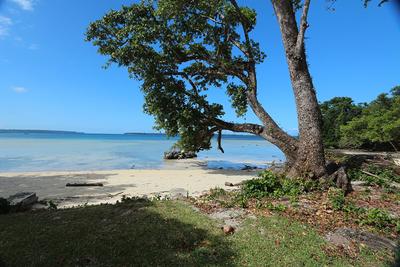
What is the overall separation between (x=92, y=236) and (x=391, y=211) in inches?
256

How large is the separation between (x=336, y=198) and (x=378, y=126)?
3189 centimetres

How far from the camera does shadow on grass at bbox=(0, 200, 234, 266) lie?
15.0 feet

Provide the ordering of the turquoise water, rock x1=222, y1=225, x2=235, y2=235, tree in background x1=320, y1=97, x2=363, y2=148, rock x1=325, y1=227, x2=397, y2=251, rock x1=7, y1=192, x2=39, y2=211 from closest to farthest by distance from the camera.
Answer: rock x1=325, y1=227, x2=397, y2=251
rock x1=222, y1=225, x2=235, y2=235
rock x1=7, y1=192, x2=39, y2=211
the turquoise water
tree in background x1=320, y1=97, x2=363, y2=148

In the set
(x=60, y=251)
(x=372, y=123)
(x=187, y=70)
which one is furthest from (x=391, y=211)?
(x=372, y=123)

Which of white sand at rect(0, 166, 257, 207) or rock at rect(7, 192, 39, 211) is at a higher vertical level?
rock at rect(7, 192, 39, 211)

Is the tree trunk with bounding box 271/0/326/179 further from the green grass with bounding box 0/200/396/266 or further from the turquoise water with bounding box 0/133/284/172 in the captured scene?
the turquoise water with bounding box 0/133/284/172

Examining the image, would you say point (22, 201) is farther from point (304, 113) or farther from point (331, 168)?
point (331, 168)

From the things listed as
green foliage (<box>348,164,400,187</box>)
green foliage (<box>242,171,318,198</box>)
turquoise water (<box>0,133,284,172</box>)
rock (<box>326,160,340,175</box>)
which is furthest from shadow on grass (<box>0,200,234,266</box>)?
turquoise water (<box>0,133,284,172</box>)

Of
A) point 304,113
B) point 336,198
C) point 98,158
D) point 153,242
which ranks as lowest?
point 98,158

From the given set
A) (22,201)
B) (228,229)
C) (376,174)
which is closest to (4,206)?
(22,201)

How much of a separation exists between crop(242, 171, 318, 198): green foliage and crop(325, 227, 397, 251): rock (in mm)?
2687

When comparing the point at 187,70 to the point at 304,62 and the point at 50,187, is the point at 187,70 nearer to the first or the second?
the point at 304,62

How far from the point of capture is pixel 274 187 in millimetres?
8898

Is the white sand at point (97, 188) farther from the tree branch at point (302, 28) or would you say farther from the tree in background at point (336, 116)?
the tree in background at point (336, 116)
